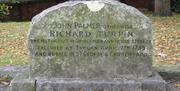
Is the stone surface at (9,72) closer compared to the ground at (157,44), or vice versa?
the stone surface at (9,72)

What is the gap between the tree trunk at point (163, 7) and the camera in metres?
18.3

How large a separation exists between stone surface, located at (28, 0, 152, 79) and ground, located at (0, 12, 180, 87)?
981mm

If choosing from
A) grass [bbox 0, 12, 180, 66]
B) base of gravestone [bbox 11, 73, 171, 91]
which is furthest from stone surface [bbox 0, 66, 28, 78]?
grass [bbox 0, 12, 180, 66]

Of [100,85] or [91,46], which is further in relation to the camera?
[91,46]

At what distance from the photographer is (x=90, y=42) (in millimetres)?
6492

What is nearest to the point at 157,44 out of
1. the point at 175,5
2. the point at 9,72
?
the point at 9,72

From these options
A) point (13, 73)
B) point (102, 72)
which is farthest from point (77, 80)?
point (13, 73)

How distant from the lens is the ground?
9.45 m

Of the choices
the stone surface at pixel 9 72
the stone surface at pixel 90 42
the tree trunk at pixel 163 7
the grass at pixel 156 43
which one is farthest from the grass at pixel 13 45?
the tree trunk at pixel 163 7

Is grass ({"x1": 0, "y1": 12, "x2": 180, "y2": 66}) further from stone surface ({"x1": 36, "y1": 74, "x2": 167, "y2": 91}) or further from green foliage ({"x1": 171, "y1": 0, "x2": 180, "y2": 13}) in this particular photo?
green foliage ({"x1": 171, "y1": 0, "x2": 180, "y2": 13})

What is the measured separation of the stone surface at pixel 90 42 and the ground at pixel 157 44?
0.98 meters

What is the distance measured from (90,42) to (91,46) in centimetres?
6

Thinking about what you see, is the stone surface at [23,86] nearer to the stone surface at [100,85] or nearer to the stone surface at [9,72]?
the stone surface at [100,85]

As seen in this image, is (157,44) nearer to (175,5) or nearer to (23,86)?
(23,86)
